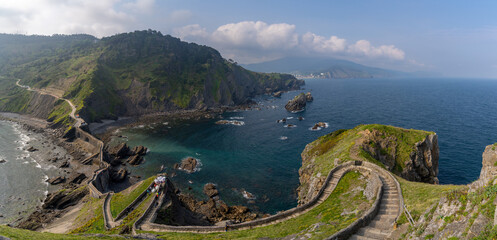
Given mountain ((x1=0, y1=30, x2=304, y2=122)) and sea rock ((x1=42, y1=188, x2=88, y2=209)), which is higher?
mountain ((x1=0, y1=30, x2=304, y2=122))

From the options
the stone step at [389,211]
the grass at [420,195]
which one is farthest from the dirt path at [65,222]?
the grass at [420,195]

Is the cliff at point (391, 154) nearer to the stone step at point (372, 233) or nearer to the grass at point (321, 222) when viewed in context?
the grass at point (321, 222)

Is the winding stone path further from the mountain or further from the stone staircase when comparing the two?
the mountain

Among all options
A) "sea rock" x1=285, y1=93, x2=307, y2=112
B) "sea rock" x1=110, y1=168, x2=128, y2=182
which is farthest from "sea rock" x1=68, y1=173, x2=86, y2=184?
"sea rock" x1=285, y1=93, x2=307, y2=112

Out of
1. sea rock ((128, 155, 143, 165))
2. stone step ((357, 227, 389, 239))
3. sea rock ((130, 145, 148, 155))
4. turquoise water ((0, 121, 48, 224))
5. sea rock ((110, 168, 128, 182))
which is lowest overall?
turquoise water ((0, 121, 48, 224))

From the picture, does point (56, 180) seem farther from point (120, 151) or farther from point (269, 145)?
point (269, 145)

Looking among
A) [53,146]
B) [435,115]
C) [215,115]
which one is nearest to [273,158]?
[215,115]

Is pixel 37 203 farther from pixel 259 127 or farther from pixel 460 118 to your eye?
pixel 460 118
